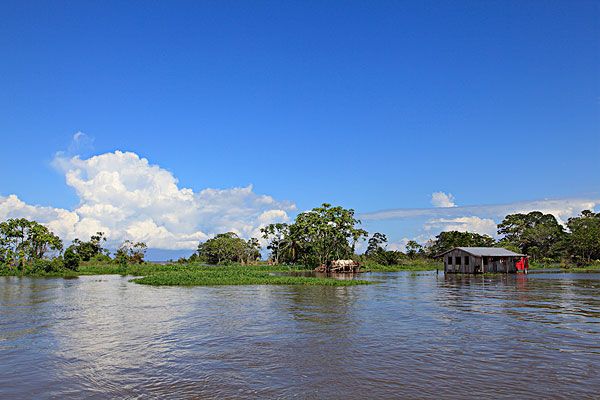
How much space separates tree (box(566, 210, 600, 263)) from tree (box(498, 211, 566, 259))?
408 cm

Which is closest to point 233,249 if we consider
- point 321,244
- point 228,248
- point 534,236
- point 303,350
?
point 228,248

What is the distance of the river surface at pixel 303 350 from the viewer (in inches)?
377

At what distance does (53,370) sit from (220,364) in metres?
4.14

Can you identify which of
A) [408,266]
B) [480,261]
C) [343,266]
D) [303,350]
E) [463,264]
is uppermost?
[480,261]

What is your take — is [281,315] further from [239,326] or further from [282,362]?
[282,362]

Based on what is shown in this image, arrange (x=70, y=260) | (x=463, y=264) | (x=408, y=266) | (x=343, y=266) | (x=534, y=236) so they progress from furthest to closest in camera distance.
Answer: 1. (x=534, y=236)
2. (x=408, y=266)
3. (x=70, y=260)
4. (x=343, y=266)
5. (x=463, y=264)

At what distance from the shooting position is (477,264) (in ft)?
173

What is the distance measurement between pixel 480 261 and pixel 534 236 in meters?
43.3

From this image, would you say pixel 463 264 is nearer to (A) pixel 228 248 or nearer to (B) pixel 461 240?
(B) pixel 461 240

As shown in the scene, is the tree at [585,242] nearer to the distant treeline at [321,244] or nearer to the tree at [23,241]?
the distant treeline at [321,244]

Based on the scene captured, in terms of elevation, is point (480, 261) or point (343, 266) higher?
point (480, 261)

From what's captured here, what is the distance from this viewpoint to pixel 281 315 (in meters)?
19.9

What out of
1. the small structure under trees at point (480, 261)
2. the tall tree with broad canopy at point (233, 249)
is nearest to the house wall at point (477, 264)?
the small structure under trees at point (480, 261)

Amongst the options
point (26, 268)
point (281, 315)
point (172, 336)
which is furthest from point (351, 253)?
point (172, 336)
